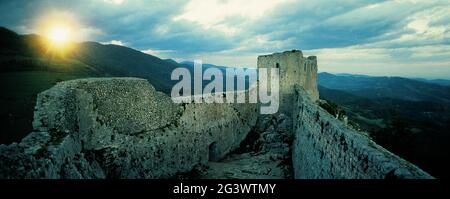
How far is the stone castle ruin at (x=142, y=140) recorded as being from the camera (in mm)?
8071

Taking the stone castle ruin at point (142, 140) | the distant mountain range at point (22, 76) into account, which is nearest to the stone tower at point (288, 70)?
the stone castle ruin at point (142, 140)

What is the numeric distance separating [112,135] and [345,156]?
9.56 m

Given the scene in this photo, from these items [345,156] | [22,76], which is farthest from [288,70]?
[22,76]

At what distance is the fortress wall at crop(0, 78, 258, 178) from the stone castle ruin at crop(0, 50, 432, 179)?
0.07 feet

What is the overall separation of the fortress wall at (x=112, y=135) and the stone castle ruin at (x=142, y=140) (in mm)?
20

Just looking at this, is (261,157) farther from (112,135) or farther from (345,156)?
(345,156)

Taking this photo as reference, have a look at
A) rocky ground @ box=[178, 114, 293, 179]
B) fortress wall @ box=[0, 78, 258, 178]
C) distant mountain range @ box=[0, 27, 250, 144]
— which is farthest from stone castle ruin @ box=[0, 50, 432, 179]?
distant mountain range @ box=[0, 27, 250, 144]

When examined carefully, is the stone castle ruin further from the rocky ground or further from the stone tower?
the stone tower

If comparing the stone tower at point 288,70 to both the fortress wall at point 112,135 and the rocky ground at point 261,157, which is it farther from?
the fortress wall at point 112,135

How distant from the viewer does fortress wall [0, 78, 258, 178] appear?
907cm

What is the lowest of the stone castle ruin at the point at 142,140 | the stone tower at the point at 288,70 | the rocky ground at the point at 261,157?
the rocky ground at the point at 261,157

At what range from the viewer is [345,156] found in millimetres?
9039
